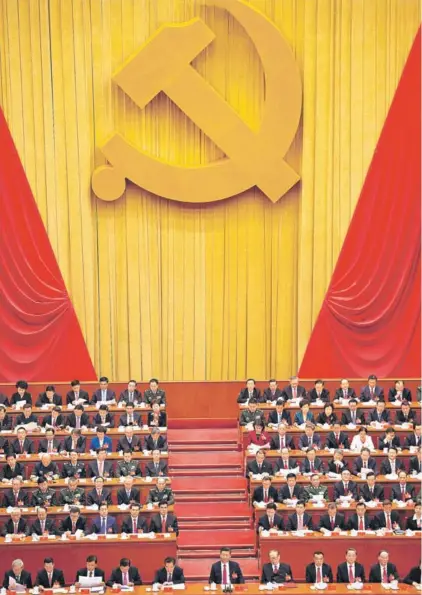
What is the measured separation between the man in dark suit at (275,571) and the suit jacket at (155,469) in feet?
6.51

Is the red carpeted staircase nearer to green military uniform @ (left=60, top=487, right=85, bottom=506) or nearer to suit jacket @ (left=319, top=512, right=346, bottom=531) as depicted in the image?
suit jacket @ (left=319, top=512, right=346, bottom=531)

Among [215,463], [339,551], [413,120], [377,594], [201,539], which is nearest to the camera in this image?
[377,594]

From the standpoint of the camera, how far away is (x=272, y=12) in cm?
1348

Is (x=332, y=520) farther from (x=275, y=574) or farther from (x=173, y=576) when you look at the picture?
(x=173, y=576)

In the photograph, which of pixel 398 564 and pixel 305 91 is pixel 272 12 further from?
pixel 398 564

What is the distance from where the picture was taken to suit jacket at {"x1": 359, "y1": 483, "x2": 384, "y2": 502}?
36.0 feet

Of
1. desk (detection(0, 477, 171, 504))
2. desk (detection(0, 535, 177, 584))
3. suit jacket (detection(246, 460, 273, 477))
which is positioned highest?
suit jacket (detection(246, 460, 273, 477))

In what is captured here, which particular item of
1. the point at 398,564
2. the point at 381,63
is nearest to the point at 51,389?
the point at 398,564

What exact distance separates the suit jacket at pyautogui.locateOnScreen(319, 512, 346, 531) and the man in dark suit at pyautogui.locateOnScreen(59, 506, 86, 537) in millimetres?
2163

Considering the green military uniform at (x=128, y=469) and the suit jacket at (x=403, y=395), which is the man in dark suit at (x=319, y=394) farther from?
the green military uniform at (x=128, y=469)

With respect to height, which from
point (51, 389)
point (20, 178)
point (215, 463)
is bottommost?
point (215, 463)

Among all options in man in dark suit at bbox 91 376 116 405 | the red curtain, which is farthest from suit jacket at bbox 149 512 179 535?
the red curtain

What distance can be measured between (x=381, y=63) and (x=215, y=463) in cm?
500

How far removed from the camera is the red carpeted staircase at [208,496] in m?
11.0
